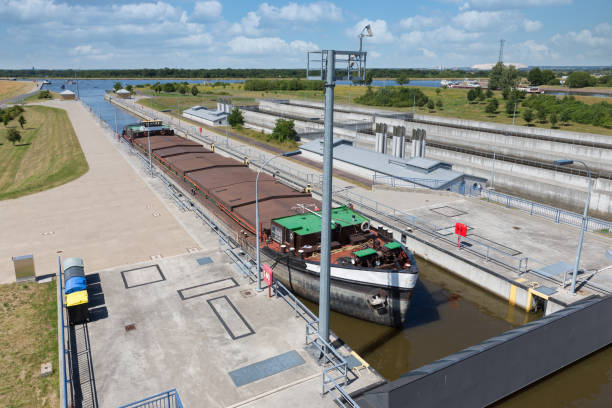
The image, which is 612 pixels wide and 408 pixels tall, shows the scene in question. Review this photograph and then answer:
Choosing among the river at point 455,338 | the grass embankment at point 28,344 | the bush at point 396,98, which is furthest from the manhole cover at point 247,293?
the bush at point 396,98

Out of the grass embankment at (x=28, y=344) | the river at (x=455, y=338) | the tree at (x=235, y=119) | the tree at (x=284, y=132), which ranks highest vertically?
the tree at (x=235, y=119)

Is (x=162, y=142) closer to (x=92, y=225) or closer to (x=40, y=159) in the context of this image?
(x=40, y=159)

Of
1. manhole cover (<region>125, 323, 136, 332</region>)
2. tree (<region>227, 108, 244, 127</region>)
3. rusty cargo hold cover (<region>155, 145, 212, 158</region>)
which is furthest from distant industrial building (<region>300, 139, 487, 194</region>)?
tree (<region>227, 108, 244, 127</region>)

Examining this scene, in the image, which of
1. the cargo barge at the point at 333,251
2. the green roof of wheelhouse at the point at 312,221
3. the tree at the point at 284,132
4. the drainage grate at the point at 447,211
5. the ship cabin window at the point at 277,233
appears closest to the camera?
the cargo barge at the point at 333,251

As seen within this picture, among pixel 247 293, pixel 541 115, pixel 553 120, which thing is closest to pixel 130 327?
pixel 247 293

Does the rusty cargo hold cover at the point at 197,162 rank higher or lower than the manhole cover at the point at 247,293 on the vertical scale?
higher

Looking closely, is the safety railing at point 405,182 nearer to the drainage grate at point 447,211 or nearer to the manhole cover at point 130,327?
the drainage grate at point 447,211

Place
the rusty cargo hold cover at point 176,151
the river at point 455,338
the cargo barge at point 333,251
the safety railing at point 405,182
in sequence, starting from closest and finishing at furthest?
the river at point 455,338 < the cargo barge at point 333,251 < the safety railing at point 405,182 < the rusty cargo hold cover at point 176,151
